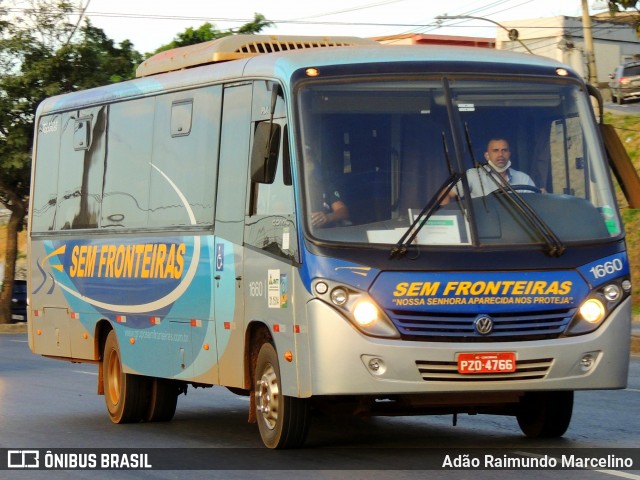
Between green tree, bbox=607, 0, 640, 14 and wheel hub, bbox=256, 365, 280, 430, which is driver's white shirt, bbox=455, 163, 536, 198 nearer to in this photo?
wheel hub, bbox=256, 365, 280, 430

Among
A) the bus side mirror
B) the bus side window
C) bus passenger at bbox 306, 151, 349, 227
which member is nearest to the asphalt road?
the bus side window

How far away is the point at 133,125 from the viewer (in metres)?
14.4

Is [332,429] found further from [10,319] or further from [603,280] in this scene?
[10,319]

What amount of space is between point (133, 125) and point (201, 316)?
8.80 ft

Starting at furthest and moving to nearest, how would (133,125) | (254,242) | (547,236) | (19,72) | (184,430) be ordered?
(19,72)
(133,125)
(184,430)
(254,242)
(547,236)

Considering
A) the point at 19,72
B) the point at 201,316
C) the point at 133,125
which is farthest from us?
the point at 19,72

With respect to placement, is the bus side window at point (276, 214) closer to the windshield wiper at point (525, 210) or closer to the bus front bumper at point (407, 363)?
the bus front bumper at point (407, 363)

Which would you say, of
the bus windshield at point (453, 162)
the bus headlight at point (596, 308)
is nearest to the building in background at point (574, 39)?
the bus windshield at point (453, 162)

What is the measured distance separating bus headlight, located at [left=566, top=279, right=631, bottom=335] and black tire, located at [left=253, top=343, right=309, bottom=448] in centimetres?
201

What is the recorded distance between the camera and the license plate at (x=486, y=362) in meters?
10.1

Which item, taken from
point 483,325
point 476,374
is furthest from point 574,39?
point 476,374

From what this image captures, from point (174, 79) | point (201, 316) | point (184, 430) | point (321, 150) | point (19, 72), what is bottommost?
point (184, 430)

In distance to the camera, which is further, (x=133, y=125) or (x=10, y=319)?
(x=10, y=319)

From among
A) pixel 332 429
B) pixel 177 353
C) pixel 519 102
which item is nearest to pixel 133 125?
pixel 177 353
